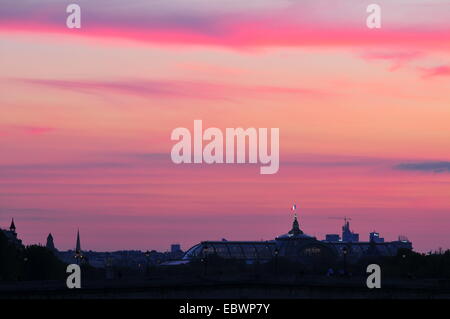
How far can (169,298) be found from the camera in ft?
500

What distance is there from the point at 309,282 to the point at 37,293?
34.0 meters
